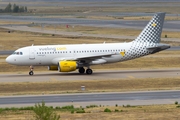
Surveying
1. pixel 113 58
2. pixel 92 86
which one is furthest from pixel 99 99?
pixel 113 58

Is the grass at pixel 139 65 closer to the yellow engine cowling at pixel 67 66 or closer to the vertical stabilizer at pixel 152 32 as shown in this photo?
the vertical stabilizer at pixel 152 32

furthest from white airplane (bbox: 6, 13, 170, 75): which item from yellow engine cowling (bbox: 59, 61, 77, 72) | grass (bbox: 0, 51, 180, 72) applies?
grass (bbox: 0, 51, 180, 72)

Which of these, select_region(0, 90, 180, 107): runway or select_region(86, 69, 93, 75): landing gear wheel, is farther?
select_region(86, 69, 93, 75): landing gear wheel

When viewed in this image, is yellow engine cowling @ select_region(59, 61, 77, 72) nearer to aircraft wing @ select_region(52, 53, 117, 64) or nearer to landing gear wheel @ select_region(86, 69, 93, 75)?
aircraft wing @ select_region(52, 53, 117, 64)

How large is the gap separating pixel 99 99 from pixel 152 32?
74.5 ft

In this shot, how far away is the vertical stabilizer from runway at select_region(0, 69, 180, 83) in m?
3.84

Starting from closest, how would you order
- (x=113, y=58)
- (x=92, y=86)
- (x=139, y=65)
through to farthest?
(x=92, y=86), (x=113, y=58), (x=139, y=65)

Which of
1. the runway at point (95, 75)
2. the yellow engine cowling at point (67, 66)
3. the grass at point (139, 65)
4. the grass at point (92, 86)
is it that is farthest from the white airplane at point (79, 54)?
the grass at point (92, 86)

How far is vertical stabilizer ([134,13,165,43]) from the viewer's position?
6894 cm

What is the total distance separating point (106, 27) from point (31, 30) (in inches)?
712

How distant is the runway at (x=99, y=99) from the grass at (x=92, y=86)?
10.3ft

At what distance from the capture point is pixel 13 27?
138875 millimetres

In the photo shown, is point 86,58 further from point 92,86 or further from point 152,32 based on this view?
point 152,32

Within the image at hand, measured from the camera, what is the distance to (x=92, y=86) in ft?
190
